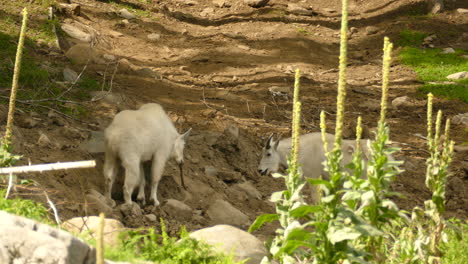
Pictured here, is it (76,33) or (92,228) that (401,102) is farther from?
(92,228)

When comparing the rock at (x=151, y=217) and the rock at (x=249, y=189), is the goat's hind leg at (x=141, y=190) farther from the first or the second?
the rock at (x=249, y=189)

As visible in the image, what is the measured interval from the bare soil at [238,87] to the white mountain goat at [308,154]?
0.45 meters

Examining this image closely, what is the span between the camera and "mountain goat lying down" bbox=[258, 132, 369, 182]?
11750mm

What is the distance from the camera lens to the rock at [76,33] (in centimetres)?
1753

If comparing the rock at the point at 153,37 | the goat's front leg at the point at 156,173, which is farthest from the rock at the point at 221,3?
the goat's front leg at the point at 156,173

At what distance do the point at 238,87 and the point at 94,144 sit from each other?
645 centimetres

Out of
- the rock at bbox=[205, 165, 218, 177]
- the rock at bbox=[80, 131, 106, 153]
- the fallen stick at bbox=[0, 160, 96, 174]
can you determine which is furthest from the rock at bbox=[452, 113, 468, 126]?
the fallen stick at bbox=[0, 160, 96, 174]

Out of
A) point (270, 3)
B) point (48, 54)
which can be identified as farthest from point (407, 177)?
point (270, 3)

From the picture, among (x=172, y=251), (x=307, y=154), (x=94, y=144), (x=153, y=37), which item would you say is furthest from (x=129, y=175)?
(x=153, y=37)

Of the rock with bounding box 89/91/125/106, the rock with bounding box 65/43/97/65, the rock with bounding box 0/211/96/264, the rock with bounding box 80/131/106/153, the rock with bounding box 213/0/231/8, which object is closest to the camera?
the rock with bounding box 0/211/96/264

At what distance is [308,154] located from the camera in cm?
1213

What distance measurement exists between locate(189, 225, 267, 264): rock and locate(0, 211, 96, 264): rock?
268 cm

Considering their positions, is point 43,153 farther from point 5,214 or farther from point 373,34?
point 373,34

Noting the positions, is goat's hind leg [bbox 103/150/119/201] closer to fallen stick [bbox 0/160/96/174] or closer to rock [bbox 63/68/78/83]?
rock [bbox 63/68/78/83]
